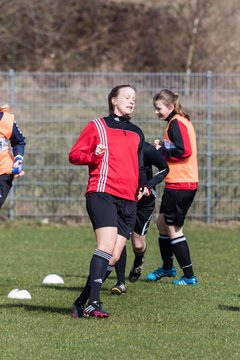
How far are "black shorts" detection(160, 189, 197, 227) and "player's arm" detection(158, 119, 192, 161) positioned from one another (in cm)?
42

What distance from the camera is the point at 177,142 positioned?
10.5 metres

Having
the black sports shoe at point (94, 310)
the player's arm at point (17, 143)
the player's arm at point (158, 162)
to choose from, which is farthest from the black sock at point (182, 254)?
the black sports shoe at point (94, 310)

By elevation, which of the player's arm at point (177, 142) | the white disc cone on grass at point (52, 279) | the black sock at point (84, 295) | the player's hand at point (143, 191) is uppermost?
the player's arm at point (177, 142)

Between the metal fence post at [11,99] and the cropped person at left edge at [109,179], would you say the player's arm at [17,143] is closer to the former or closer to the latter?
the cropped person at left edge at [109,179]

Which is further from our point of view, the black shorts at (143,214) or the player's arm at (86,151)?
the black shorts at (143,214)

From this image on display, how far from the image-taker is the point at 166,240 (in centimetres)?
1118

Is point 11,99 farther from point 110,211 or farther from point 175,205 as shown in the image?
point 110,211

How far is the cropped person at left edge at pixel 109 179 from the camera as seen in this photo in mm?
8109

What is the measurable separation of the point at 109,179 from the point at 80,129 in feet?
32.9

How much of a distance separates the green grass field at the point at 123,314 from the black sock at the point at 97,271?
22cm

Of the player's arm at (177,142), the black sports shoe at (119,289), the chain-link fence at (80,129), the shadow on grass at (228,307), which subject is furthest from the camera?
the chain-link fence at (80,129)

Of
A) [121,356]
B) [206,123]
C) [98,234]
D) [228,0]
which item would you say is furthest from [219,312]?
[228,0]

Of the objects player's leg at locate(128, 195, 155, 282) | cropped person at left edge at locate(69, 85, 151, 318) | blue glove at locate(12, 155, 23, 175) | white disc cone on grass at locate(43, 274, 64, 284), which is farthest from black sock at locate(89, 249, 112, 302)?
white disc cone on grass at locate(43, 274, 64, 284)

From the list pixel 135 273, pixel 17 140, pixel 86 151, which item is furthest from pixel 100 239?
pixel 135 273
